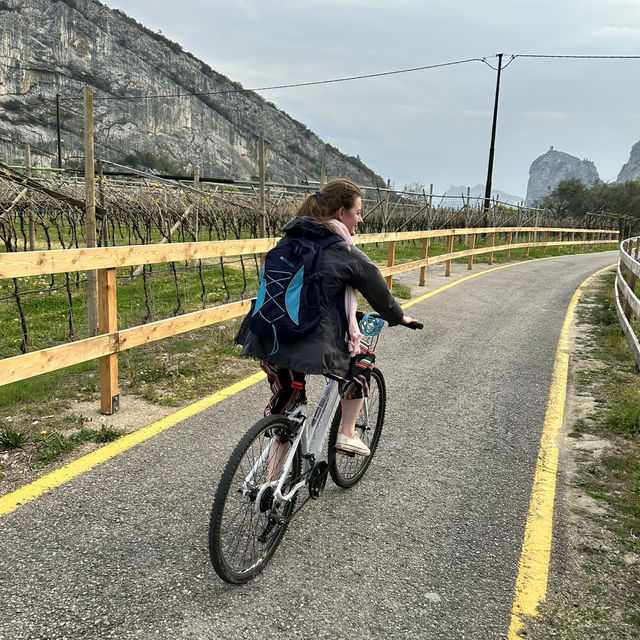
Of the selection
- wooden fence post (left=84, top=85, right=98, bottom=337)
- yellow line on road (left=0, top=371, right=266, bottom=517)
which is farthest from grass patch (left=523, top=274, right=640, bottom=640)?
wooden fence post (left=84, top=85, right=98, bottom=337)

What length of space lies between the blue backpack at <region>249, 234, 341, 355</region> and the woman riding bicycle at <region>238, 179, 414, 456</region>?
0.12 ft

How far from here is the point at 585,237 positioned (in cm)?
3416

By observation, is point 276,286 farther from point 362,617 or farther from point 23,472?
point 23,472

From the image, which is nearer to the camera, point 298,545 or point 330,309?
point 330,309

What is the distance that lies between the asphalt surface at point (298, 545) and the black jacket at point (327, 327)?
3.23 ft

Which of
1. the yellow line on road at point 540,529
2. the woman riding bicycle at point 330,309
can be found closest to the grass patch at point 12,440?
the woman riding bicycle at point 330,309

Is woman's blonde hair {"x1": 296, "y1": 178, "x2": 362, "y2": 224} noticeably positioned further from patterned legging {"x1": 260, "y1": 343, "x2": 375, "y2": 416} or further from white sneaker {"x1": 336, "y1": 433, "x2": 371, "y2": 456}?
white sneaker {"x1": 336, "y1": 433, "x2": 371, "y2": 456}

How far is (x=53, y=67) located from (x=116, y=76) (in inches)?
517

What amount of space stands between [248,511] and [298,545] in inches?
19.4

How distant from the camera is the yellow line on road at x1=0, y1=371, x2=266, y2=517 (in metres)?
3.24

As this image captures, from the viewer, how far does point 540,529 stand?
10.6ft

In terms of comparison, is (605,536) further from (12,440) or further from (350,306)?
(12,440)

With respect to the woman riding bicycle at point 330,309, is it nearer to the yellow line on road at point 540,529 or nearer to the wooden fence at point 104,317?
the yellow line on road at point 540,529

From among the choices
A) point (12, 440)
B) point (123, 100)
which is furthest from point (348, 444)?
point (123, 100)
